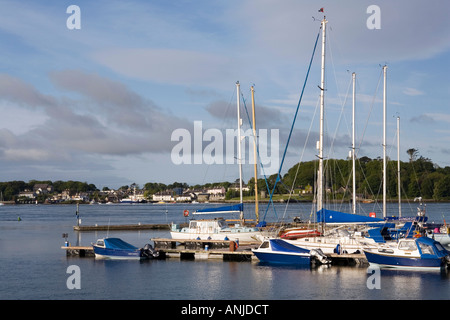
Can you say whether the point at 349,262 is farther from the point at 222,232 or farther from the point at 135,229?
the point at 135,229

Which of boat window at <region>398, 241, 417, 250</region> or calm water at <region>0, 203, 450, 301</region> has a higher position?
boat window at <region>398, 241, 417, 250</region>

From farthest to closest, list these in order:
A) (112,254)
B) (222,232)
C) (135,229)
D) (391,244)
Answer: (135,229), (222,232), (112,254), (391,244)

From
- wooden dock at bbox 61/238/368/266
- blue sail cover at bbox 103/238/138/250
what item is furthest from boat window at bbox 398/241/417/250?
blue sail cover at bbox 103/238/138/250

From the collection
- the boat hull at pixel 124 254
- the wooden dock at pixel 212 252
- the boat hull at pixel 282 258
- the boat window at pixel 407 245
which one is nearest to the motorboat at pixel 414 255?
the boat window at pixel 407 245

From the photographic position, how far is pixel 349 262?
42.4m

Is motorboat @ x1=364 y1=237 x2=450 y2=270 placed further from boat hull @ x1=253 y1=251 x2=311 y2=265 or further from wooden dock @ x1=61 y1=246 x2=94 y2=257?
wooden dock @ x1=61 y1=246 x2=94 y2=257

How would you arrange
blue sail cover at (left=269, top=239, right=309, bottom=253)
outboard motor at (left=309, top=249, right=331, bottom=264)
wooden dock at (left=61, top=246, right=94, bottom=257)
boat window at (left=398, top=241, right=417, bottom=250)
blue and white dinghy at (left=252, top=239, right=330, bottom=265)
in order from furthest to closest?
wooden dock at (left=61, top=246, right=94, bottom=257) → blue sail cover at (left=269, top=239, right=309, bottom=253) → blue and white dinghy at (left=252, top=239, right=330, bottom=265) → outboard motor at (left=309, top=249, right=331, bottom=264) → boat window at (left=398, top=241, right=417, bottom=250)

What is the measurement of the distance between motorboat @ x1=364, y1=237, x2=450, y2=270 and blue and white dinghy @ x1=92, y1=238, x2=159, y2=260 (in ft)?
60.8

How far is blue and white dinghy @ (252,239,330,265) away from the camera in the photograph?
137ft

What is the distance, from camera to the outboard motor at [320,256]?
41.2 meters

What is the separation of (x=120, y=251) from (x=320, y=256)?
1639 cm

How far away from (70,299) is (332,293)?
1501cm

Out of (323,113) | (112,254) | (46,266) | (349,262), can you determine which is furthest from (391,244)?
(46,266)
